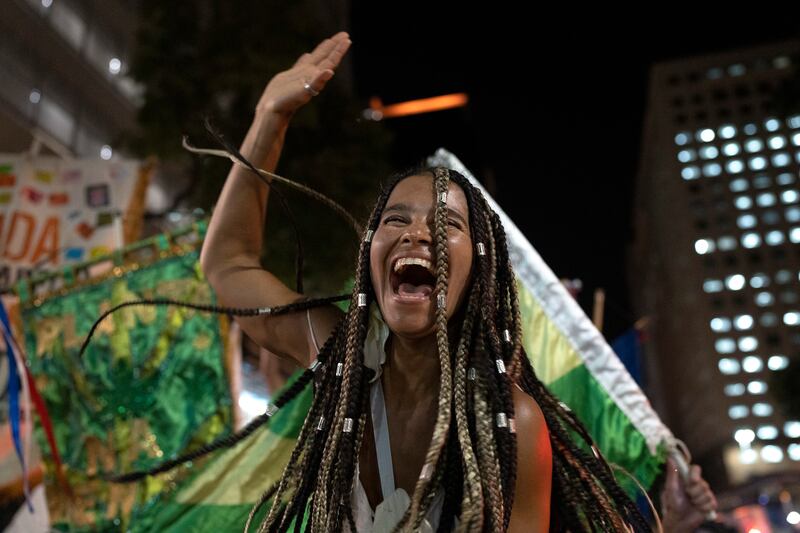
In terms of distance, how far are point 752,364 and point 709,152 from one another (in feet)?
62.9

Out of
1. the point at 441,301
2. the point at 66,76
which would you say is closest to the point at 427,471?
the point at 441,301

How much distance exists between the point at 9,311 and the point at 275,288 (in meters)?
A: 3.23

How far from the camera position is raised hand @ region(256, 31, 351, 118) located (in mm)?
2172

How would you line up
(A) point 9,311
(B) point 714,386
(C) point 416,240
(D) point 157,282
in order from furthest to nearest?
(B) point 714,386
(A) point 9,311
(D) point 157,282
(C) point 416,240

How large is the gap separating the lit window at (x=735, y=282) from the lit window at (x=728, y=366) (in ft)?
21.5

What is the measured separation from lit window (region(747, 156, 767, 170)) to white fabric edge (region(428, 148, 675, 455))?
51.4 m

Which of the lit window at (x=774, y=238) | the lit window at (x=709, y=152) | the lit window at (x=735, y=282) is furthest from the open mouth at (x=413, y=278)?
the lit window at (x=735, y=282)

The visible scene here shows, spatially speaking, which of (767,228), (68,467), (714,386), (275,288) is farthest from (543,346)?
(714,386)

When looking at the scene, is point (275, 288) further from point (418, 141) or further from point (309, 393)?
point (418, 141)

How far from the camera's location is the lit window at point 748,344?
2507 inches

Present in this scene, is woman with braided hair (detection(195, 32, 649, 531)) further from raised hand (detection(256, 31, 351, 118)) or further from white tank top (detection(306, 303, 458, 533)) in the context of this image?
raised hand (detection(256, 31, 351, 118))

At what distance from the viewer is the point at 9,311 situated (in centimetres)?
457

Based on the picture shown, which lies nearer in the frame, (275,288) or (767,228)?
(275,288)

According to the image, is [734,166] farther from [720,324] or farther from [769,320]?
[720,324]
